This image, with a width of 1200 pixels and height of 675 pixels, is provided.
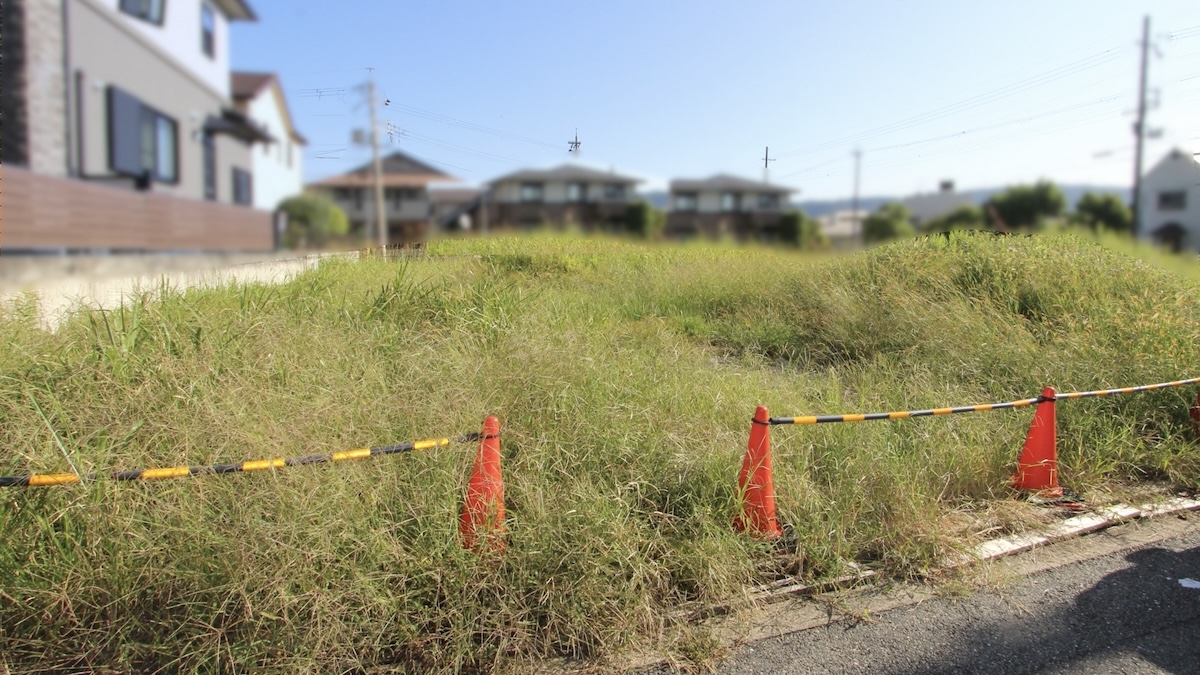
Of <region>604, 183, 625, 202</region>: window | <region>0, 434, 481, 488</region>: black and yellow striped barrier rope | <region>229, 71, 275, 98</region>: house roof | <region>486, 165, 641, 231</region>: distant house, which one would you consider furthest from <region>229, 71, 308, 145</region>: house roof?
<region>604, 183, 625, 202</region>: window

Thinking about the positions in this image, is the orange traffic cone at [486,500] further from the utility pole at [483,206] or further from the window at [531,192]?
the window at [531,192]

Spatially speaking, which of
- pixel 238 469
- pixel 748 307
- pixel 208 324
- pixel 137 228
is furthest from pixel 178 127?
pixel 748 307

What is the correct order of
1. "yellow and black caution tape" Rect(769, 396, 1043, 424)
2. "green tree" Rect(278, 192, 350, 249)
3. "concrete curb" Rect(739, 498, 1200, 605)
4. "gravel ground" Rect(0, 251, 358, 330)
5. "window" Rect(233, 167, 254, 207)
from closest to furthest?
"gravel ground" Rect(0, 251, 358, 330) < "window" Rect(233, 167, 254, 207) < "green tree" Rect(278, 192, 350, 249) < "concrete curb" Rect(739, 498, 1200, 605) < "yellow and black caution tape" Rect(769, 396, 1043, 424)

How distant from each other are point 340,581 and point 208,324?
6.79 feet

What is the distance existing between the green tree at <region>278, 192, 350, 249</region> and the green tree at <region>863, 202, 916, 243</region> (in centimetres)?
384

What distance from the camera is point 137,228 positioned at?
1.97 m

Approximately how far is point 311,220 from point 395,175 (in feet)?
2.30

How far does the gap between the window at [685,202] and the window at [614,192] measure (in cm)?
43

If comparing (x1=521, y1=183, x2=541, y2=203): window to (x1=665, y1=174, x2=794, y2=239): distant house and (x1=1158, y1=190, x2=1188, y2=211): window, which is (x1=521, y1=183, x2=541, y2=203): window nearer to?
(x1=665, y1=174, x2=794, y2=239): distant house

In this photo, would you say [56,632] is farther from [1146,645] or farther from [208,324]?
[1146,645]

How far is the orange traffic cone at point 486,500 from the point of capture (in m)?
2.93

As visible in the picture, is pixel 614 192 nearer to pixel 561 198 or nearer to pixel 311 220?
pixel 561 198

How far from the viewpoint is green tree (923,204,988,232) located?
197 inches

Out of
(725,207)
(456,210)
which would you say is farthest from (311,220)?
(725,207)
